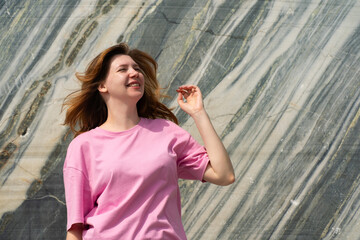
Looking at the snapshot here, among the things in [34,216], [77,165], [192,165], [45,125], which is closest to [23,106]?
[45,125]

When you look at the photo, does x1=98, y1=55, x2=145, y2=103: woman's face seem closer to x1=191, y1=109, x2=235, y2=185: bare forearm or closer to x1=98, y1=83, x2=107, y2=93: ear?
x1=98, y1=83, x2=107, y2=93: ear

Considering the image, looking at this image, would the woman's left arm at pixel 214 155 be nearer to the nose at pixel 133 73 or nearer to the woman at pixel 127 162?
the woman at pixel 127 162

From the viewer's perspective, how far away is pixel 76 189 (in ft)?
4.34

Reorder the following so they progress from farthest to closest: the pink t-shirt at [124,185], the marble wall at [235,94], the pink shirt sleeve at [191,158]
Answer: the marble wall at [235,94], the pink shirt sleeve at [191,158], the pink t-shirt at [124,185]

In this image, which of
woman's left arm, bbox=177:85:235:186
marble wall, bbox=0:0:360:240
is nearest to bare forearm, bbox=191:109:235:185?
woman's left arm, bbox=177:85:235:186

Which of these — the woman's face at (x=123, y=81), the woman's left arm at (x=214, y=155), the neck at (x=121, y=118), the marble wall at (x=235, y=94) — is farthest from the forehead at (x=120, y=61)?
the marble wall at (x=235, y=94)

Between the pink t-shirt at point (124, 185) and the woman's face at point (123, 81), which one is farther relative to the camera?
the woman's face at point (123, 81)

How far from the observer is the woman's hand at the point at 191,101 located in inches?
57.0

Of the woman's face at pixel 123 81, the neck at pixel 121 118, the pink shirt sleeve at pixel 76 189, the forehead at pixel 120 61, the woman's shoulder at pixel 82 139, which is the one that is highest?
the forehead at pixel 120 61

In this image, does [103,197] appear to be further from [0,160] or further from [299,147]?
[299,147]

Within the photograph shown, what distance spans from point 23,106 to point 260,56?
39.2 inches

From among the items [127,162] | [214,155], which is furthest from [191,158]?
[127,162]

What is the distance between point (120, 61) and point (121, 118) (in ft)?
Answer: 0.54

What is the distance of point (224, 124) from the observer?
2.09 metres
